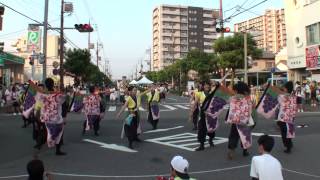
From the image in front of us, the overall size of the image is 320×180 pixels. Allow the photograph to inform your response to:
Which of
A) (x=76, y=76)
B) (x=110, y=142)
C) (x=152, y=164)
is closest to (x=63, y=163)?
(x=152, y=164)

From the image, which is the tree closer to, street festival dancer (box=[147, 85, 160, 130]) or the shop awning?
the shop awning

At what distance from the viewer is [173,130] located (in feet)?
56.4

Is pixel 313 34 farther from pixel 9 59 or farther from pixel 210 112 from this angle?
pixel 9 59

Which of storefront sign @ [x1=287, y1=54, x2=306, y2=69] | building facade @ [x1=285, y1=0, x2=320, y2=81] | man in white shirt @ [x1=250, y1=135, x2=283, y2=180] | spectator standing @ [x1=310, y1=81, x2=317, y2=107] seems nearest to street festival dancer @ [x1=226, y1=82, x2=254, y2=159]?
man in white shirt @ [x1=250, y1=135, x2=283, y2=180]

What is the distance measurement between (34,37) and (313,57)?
21617 millimetres

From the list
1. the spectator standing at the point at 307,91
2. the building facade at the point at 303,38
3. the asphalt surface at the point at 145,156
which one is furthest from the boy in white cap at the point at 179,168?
the building facade at the point at 303,38

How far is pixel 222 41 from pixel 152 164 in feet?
127

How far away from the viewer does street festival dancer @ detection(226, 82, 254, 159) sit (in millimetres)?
10781

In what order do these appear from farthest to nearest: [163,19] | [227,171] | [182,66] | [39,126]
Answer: [163,19] < [182,66] < [39,126] < [227,171]

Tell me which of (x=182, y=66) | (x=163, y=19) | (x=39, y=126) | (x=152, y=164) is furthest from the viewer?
(x=163, y=19)

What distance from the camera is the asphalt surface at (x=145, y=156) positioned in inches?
369

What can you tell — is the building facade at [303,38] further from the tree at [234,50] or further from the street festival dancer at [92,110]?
the street festival dancer at [92,110]

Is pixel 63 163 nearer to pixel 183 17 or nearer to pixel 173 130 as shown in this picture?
pixel 173 130

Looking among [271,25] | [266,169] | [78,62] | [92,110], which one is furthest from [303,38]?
[271,25]
